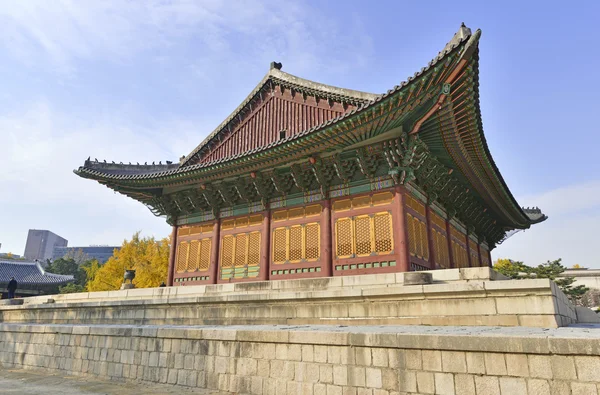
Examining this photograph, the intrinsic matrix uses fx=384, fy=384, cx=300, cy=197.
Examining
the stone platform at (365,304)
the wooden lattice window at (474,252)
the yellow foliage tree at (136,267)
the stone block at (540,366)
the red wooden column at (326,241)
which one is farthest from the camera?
the yellow foliage tree at (136,267)

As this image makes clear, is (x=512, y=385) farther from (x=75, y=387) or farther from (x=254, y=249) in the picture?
(x=254, y=249)

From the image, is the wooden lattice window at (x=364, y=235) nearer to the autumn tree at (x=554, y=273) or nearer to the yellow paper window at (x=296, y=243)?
the yellow paper window at (x=296, y=243)

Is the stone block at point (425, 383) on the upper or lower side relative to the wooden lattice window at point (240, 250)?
lower

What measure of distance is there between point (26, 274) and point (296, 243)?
143ft

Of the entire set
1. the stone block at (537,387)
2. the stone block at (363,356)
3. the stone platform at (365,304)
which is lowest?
the stone block at (537,387)

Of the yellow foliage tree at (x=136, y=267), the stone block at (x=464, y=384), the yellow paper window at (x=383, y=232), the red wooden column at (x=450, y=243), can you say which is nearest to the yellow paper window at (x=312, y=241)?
the yellow paper window at (x=383, y=232)

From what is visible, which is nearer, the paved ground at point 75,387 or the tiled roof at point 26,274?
the paved ground at point 75,387

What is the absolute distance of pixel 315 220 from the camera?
1526cm

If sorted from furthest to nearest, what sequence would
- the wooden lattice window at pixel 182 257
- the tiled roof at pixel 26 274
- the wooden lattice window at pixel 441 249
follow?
1. the tiled roof at pixel 26 274
2. the wooden lattice window at pixel 182 257
3. the wooden lattice window at pixel 441 249

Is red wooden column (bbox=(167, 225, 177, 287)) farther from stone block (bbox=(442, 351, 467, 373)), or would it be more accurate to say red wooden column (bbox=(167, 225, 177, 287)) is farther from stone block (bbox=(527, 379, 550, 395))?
stone block (bbox=(527, 379, 550, 395))

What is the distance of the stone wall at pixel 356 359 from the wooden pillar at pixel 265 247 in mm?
6921

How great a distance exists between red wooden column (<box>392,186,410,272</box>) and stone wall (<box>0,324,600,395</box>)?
5.66 m

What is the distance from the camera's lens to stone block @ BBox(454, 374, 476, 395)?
16.3 feet

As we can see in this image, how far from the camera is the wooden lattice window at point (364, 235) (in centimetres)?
1343
